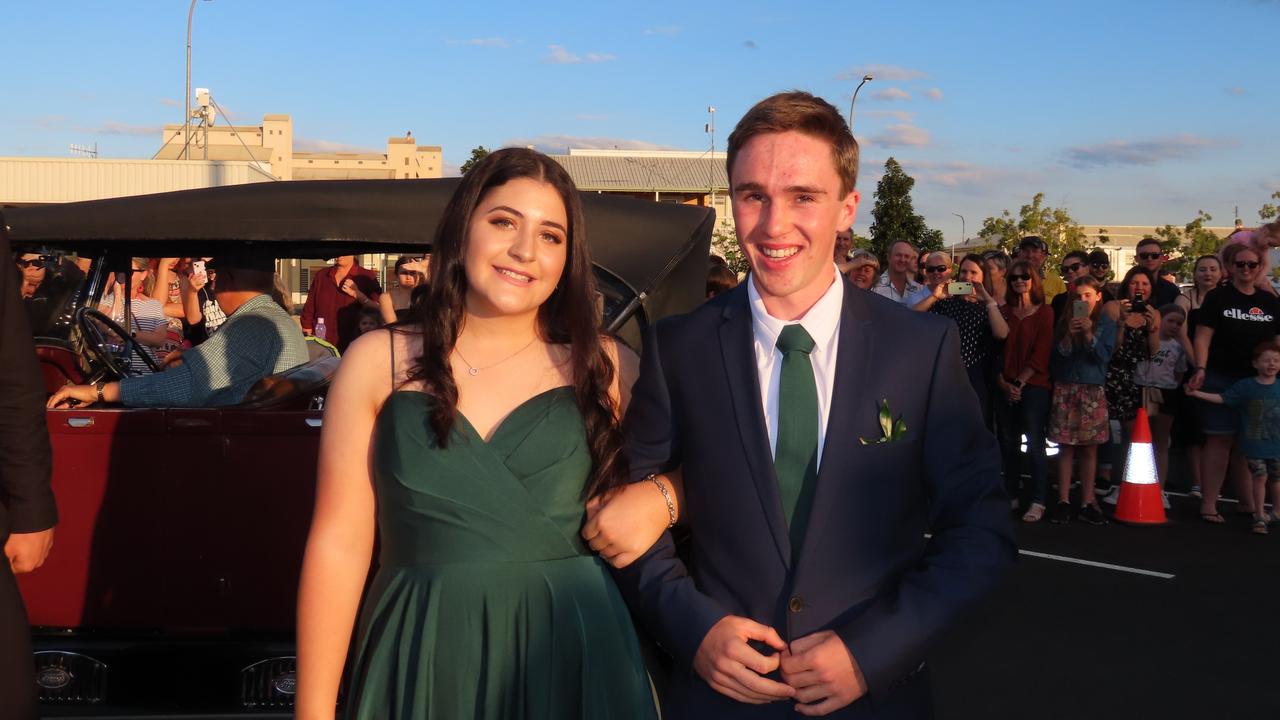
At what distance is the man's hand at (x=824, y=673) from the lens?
6.21 feet

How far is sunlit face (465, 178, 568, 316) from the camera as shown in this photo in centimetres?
238

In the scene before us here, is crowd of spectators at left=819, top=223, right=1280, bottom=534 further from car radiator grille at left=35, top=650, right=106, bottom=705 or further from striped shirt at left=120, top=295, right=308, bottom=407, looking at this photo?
car radiator grille at left=35, top=650, right=106, bottom=705

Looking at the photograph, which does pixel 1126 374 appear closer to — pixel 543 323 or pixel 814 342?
pixel 543 323

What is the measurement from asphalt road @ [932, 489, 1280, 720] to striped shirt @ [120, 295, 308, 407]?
9.06 ft

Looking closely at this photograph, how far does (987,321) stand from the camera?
888 centimetres

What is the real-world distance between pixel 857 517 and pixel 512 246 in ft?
3.04

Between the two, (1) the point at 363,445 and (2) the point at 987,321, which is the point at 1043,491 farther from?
(1) the point at 363,445

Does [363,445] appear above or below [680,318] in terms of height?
below

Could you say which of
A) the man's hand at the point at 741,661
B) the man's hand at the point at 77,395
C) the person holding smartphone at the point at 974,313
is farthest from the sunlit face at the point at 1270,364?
the man's hand at the point at 77,395

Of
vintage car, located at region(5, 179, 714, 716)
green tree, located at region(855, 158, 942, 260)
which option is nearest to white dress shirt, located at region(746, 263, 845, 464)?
vintage car, located at region(5, 179, 714, 716)

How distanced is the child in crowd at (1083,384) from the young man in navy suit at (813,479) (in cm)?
695

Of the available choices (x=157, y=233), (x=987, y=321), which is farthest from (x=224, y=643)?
(x=987, y=321)

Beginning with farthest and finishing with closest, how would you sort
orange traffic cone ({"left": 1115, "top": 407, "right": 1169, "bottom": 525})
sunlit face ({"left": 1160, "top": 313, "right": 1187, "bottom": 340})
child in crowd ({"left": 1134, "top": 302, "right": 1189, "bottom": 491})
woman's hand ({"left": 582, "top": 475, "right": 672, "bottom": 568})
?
sunlit face ({"left": 1160, "top": 313, "right": 1187, "bottom": 340})
child in crowd ({"left": 1134, "top": 302, "right": 1189, "bottom": 491})
orange traffic cone ({"left": 1115, "top": 407, "right": 1169, "bottom": 525})
woman's hand ({"left": 582, "top": 475, "right": 672, "bottom": 568})

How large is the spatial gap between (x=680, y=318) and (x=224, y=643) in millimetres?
2377
